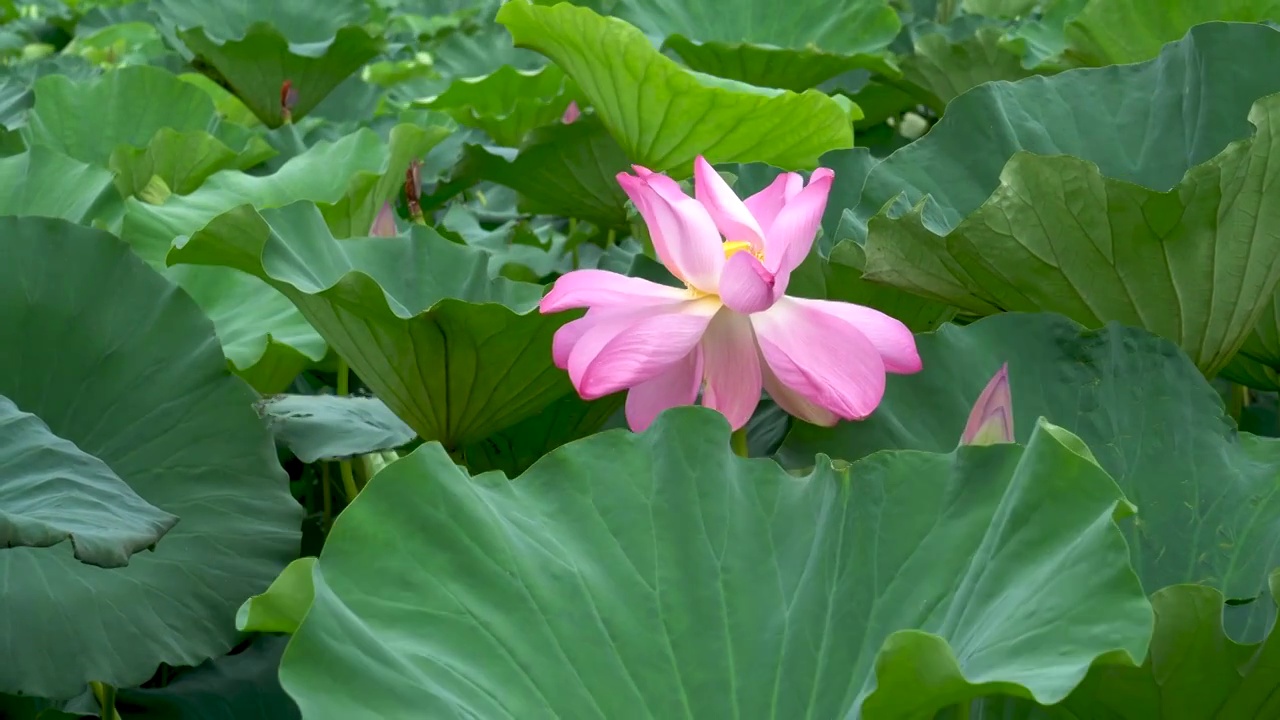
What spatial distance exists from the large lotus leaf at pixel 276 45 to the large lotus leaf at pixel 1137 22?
56.7 inches

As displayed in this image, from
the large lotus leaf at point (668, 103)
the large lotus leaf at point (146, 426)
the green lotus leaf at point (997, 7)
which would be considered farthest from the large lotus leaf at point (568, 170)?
the green lotus leaf at point (997, 7)

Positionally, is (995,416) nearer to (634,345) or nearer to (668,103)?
(634,345)

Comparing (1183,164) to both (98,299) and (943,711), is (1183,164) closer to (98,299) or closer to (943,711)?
(943,711)

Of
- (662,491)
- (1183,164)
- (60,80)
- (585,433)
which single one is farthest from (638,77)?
(60,80)

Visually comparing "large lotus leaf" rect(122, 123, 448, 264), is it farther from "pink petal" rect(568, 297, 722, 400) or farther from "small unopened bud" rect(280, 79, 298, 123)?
"pink petal" rect(568, 297, 722, 400)

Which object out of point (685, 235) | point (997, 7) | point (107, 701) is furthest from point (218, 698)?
point (997, 7)

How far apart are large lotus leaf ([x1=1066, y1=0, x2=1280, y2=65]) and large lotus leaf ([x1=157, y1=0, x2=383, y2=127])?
4.72 feet

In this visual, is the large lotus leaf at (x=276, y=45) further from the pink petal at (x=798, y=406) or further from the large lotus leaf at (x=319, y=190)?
the pink petal at (x=798, y=406)

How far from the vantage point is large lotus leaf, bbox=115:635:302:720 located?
101cm

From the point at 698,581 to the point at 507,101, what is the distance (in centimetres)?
159

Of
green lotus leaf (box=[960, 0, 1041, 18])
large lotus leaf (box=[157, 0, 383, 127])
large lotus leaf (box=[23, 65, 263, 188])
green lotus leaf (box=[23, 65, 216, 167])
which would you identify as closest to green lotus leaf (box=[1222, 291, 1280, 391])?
large lotus leaf (box=[23, 65, 263, 188])

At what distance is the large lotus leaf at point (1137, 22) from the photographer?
1514mm

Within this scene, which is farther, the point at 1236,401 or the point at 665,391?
→ the point at 1236,401

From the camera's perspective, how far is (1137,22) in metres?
1.56
